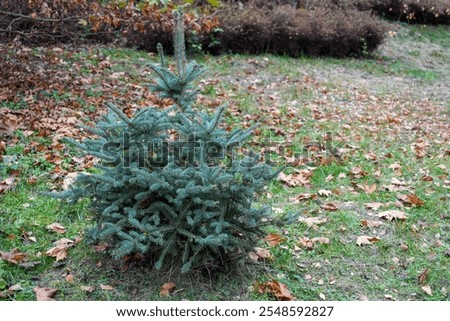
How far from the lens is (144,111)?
10.6 feet

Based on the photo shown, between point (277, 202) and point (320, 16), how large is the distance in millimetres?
7720

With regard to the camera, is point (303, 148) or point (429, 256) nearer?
point (429, 256)

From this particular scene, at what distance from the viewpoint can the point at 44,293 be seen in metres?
3.14

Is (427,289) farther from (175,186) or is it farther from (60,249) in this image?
(60,249)

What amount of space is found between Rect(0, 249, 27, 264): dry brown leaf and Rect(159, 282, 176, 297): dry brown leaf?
984 mm

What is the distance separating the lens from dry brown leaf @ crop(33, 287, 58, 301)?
10.2ft

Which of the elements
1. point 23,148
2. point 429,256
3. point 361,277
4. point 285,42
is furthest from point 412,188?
point 285,42

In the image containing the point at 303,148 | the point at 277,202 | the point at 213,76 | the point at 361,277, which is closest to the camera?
the point at 361,277

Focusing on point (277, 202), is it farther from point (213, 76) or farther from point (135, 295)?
point (213, 76)

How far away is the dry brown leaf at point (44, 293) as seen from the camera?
10.2 feet

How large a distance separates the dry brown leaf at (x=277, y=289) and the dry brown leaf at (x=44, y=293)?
4.16 ft

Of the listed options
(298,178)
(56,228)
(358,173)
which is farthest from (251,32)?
(56,228)

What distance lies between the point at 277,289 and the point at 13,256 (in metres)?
1.74

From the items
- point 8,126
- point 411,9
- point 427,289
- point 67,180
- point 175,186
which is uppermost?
point 411,9
